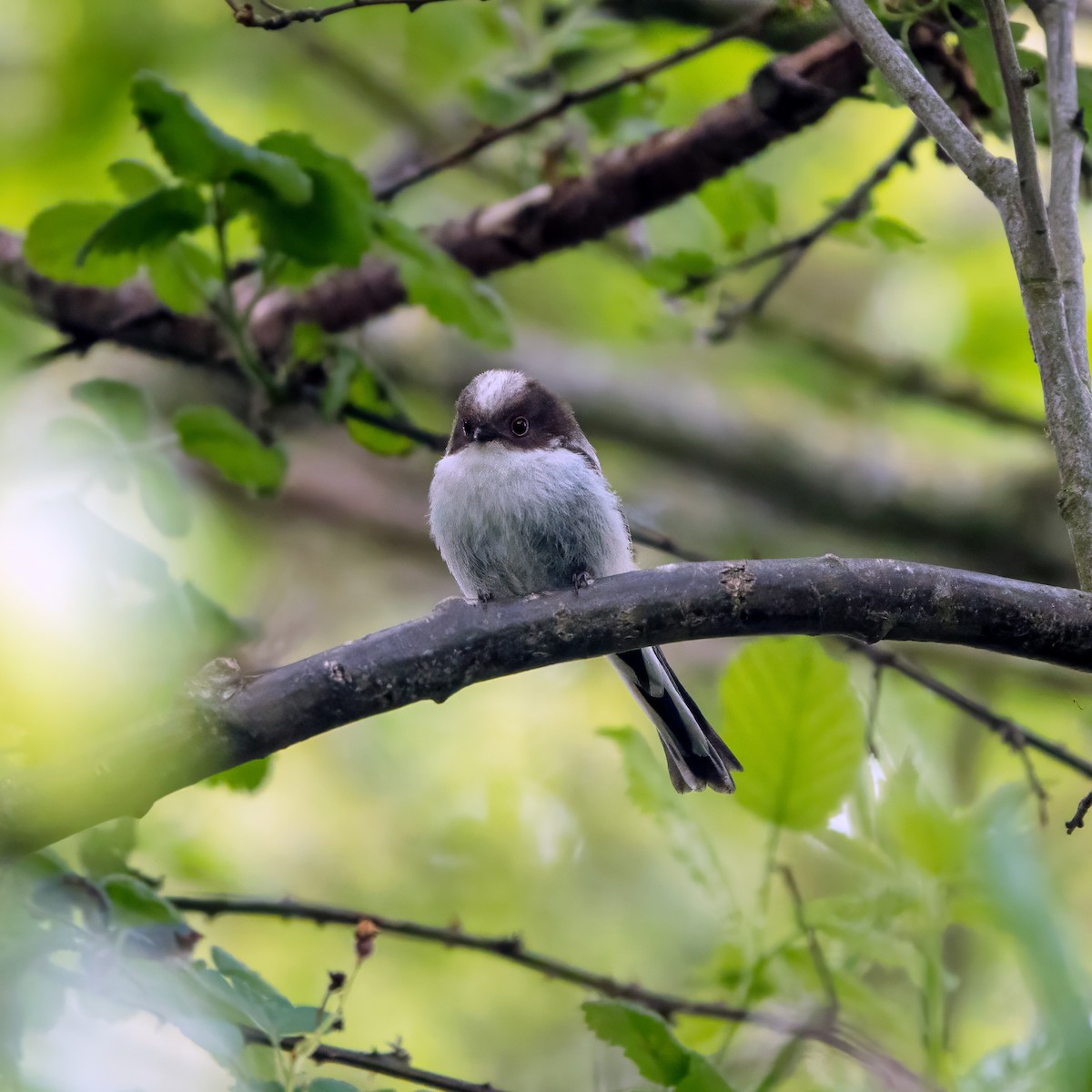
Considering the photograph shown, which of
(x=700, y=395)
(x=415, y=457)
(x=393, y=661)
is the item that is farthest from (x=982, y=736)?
(x=393, y=661)

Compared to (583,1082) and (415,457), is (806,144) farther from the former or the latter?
(583,1082)

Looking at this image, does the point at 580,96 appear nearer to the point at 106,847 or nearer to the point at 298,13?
the point at 298,13

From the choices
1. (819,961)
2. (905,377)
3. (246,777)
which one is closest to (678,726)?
(819,961)

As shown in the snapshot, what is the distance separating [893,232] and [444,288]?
1.13m

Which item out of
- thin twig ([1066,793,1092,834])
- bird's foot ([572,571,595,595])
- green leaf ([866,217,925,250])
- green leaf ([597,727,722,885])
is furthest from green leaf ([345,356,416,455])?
thin twig ([1066,793,1092,834])

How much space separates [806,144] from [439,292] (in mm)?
3685

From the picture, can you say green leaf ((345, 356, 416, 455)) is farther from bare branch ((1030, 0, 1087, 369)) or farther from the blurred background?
bare branch ((1030, 0, 1087, 369))

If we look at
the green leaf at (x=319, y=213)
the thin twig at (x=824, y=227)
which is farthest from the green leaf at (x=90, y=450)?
the thin twig at (x=824, y=227)

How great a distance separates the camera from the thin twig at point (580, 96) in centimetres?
327

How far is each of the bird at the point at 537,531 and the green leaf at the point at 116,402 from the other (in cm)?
79

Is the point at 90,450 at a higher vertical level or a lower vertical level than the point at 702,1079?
higher

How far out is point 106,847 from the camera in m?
2.50

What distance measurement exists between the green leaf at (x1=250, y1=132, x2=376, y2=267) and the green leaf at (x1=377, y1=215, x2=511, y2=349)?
3.9 inches

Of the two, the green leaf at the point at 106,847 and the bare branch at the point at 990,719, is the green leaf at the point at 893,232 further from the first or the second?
the green leaf at the point at 106,847
